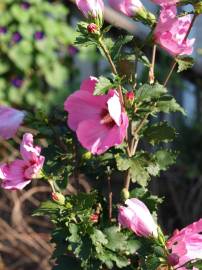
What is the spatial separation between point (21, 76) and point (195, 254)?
3.52 metres

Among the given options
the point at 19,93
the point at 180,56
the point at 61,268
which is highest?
the point at 180,56

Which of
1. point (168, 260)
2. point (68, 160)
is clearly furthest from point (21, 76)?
point (168, 260)

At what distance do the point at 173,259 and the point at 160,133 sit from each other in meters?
0.30

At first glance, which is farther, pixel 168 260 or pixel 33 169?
pixel 33 169

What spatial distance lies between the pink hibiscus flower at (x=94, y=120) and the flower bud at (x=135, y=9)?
0.51 ft

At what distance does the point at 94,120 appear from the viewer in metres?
1.34

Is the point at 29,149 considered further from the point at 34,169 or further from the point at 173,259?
the point at 173,259

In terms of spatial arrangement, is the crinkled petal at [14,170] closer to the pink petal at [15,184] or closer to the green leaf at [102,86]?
the pink petal at [15,184]

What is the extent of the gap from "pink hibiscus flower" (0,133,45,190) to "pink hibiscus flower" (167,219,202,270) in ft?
0.88

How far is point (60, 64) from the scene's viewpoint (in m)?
4.75

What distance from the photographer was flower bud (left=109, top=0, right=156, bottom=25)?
1.36m

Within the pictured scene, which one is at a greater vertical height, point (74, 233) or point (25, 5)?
point (74, 233)

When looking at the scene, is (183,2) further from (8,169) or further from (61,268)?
(61,268)

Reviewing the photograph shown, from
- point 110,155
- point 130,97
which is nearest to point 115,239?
point 110,155
